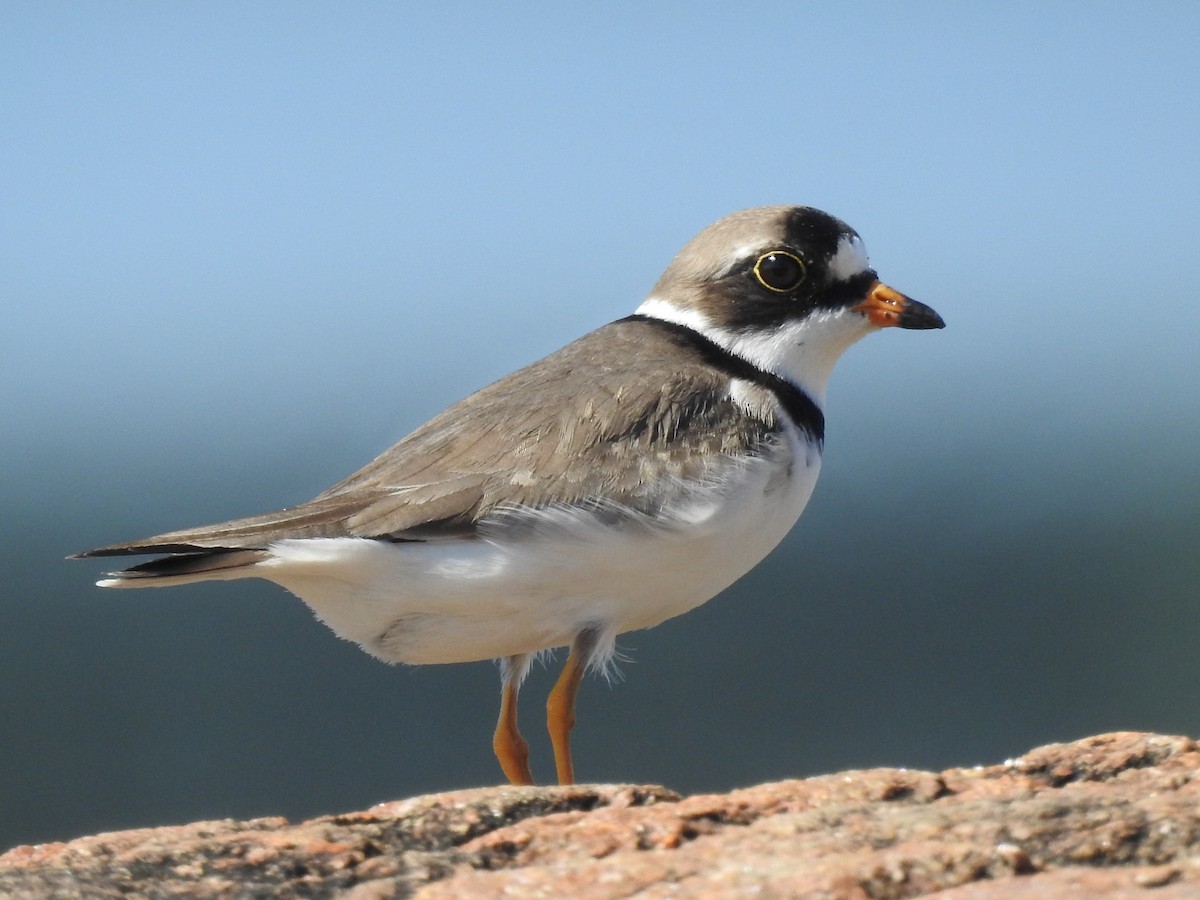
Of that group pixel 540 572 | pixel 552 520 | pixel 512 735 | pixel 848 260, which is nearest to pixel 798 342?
pixel 848 260

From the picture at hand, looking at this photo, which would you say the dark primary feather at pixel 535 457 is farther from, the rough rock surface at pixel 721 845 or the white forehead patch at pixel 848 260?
the rough rock surface at pixel 721 845

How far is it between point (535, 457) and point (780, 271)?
1.37m

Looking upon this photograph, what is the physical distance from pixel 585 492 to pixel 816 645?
71.0 feet

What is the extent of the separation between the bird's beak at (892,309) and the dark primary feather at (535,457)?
2.47ft

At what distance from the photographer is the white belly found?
446 centimetres

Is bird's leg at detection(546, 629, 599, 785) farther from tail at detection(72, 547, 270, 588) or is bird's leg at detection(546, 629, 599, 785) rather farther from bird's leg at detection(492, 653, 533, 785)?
tail at detection(72, 547, 270, 588)

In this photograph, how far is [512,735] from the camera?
16.7 ft

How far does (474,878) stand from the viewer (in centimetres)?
291

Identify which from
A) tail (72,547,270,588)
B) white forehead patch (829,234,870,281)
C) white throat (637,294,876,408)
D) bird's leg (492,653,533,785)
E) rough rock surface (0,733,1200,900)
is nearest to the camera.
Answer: rough rock surface (0,733,1200,900)

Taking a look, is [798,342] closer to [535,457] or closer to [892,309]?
[892,309]

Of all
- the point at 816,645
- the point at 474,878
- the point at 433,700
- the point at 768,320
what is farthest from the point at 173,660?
the point at 474,878

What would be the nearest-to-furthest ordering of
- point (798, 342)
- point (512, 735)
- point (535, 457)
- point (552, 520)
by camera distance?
Answer: point (552, 520) < point (535, 457) < point (512, 735) < point (798, 342)

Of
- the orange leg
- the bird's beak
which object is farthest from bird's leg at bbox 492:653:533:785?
the bird's beak

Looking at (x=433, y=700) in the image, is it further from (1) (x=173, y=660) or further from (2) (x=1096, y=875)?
(2) (x=1096, y=875)
